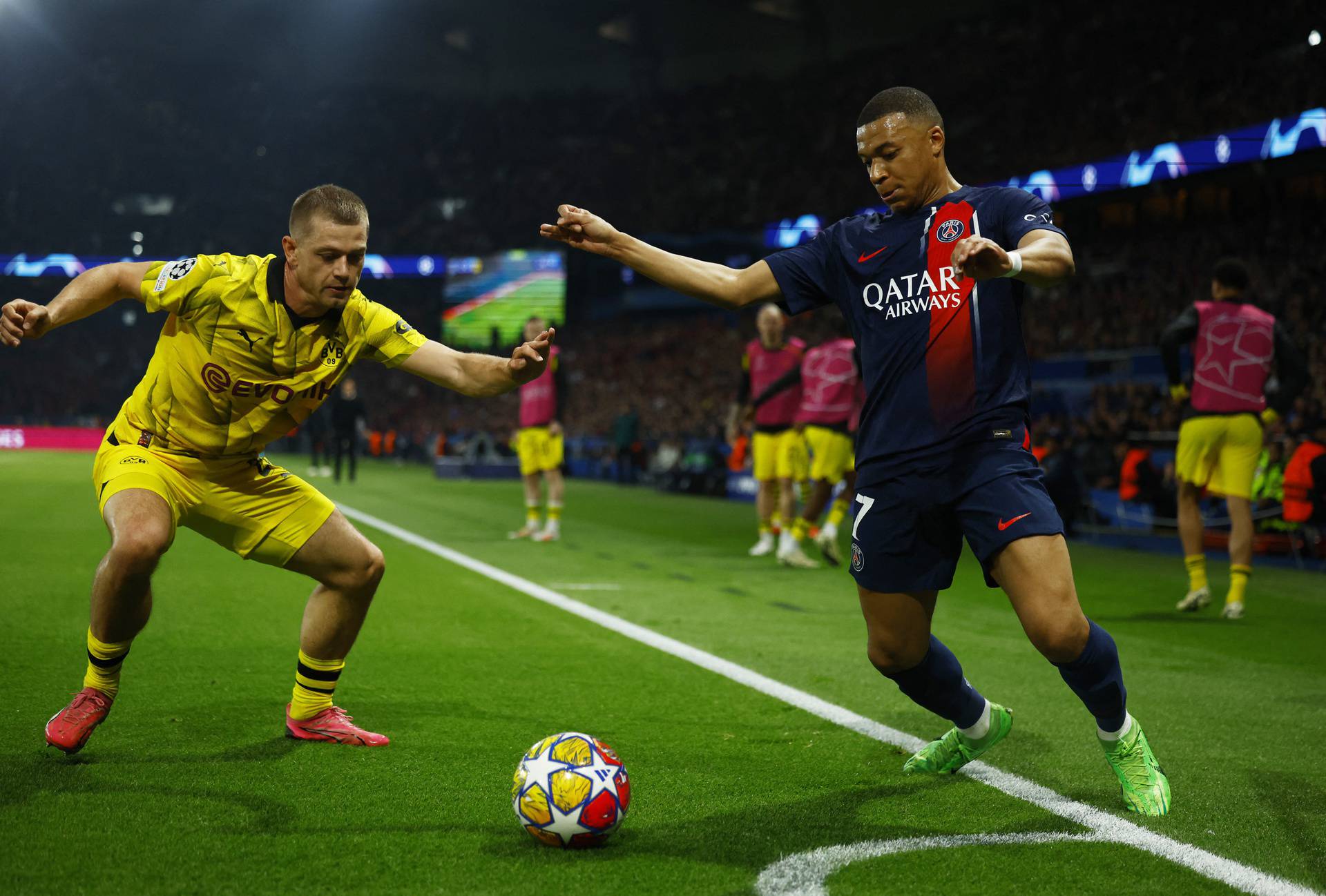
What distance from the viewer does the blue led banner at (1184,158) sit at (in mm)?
19438

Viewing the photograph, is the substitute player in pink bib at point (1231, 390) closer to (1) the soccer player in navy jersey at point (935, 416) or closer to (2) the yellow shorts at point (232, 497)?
(1) the soccer player in navy jersey at point (935, 416)

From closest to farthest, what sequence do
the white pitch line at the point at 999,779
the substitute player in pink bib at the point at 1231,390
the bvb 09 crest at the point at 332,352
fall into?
the white pitch line at the point at 999,779, the bvb 09 crest at the point at 332,352, the substitute player in pink bib at the point at 1231,390

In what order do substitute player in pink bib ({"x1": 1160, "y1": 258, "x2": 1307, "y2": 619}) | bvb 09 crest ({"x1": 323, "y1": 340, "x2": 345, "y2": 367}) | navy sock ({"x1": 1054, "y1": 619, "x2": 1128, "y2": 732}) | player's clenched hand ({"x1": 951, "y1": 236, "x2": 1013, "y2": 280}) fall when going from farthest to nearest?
substitute player in pink bib ({"x1": 1160, "y1": 258, "x2": 1307, "y2": 619}), bvb 09 crest ({"x1": 323, "y1": 340, "x2": 345, "y2": 367}), navy sock ({"x1": 1054, "y1": 619, "x2": 1128, "y2": 732}), player's clenched hand ({"x1": 951, "y1": 236, "x2": 1013, "y2": 280})

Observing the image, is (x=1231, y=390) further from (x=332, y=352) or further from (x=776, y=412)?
(x=332, y=352)

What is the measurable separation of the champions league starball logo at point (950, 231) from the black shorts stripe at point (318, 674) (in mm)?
2702

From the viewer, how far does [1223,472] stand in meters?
8.44

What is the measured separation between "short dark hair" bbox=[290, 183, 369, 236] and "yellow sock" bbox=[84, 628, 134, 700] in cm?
160

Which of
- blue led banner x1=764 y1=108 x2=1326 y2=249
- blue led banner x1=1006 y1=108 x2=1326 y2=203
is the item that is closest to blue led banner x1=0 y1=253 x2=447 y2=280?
blue led banner x1=764 y1=108 x2=1326 y2=249

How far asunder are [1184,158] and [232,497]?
21202 millimetres

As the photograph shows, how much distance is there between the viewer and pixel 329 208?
4.25 metres

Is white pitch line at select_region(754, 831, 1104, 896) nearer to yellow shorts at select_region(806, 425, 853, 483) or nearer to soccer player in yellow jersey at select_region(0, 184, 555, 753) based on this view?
soccer player in yellow jersey at select_region(0, 184, 555, 753)

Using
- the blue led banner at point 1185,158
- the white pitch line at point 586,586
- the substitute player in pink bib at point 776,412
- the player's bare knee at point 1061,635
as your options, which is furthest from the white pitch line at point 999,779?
the blue led banner at point 1185,158

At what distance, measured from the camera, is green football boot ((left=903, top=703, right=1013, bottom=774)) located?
4.21 m

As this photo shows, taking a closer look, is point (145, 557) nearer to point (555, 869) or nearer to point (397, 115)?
point (555, 869)
